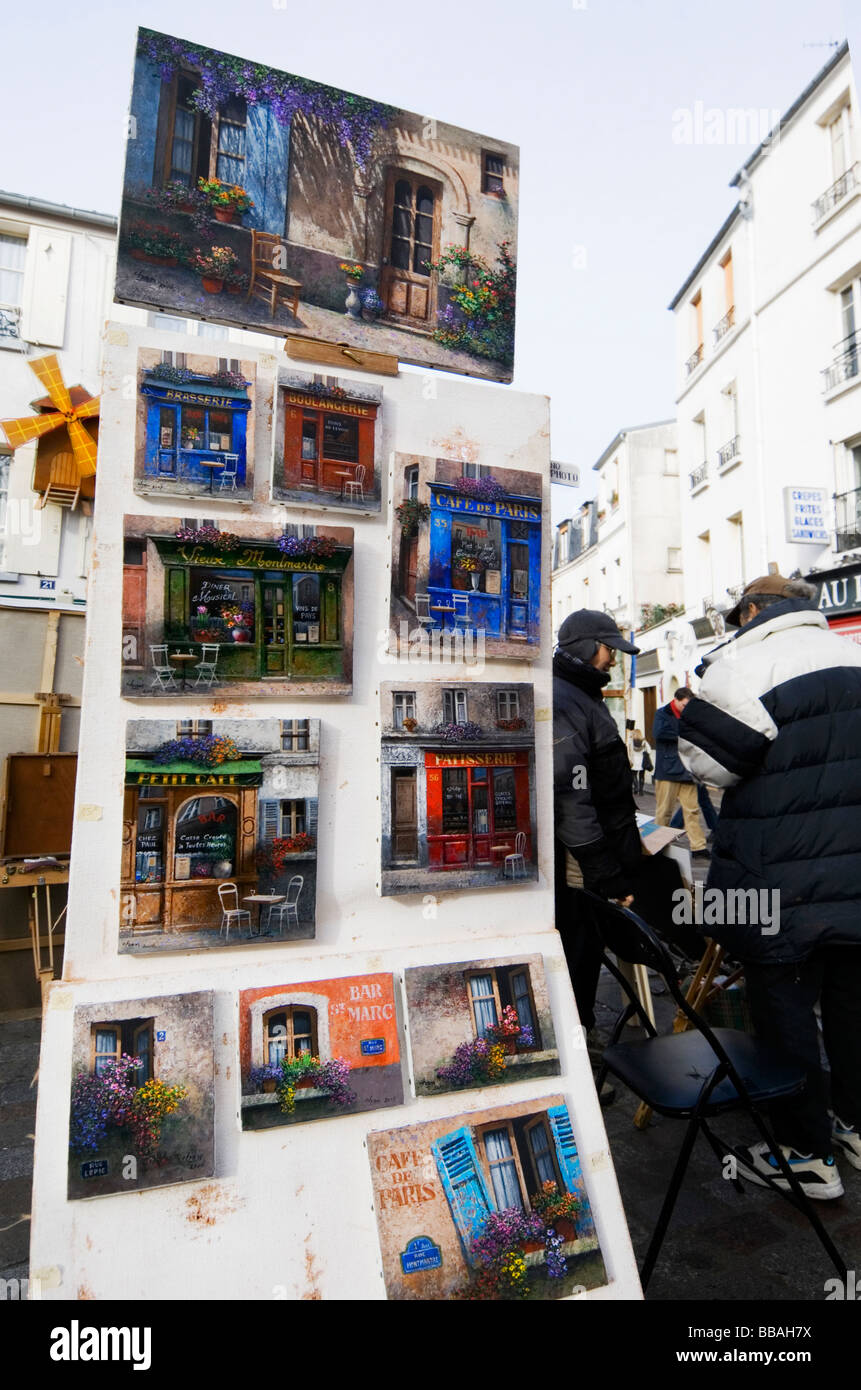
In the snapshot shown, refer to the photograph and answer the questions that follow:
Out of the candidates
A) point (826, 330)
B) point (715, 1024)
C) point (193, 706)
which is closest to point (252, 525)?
point (193, 706)

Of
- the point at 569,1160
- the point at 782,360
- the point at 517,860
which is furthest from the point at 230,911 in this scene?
the point at 782,360

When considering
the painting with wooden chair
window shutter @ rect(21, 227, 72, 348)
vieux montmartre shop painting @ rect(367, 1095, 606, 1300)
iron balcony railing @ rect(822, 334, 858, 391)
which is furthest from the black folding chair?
iron balcony railing @ rect(822, 334, 858, 391)

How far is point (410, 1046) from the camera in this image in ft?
5.25

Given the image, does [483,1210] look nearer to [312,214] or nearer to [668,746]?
[312,214]

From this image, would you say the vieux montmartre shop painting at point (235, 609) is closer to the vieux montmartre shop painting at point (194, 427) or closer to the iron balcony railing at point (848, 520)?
the vieux montmartre shop painting at point (194, 427)

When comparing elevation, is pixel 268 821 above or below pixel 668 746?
below

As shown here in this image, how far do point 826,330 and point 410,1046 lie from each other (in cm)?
1387

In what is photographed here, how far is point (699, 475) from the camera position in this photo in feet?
53.8

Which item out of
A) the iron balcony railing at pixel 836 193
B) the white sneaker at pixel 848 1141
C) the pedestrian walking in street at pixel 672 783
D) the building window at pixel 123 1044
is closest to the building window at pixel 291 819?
the building window at pixel 123 1044

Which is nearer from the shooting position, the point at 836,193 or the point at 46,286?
the point at 46,286

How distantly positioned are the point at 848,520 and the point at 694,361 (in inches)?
275

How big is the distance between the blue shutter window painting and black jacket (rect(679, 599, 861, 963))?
1560 mm

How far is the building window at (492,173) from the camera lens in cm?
194

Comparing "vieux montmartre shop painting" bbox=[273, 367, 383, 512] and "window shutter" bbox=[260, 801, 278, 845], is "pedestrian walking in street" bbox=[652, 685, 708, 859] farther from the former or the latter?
"window shutter" bbox=[260, 801, 278, 845]
